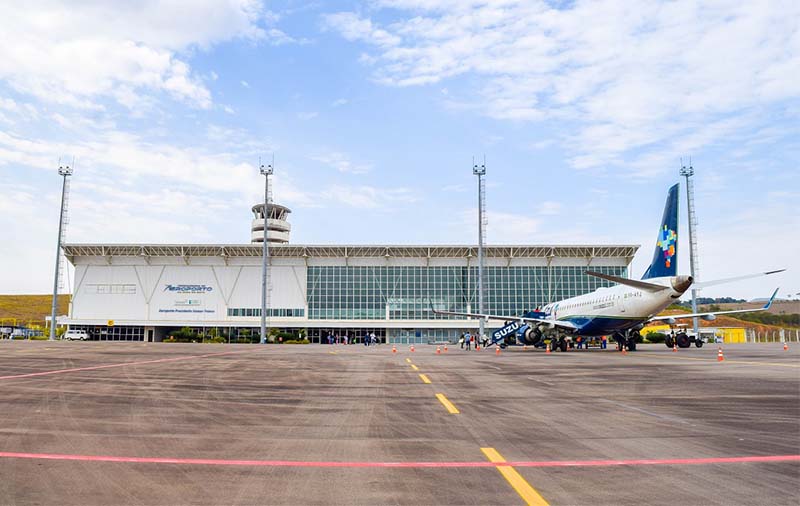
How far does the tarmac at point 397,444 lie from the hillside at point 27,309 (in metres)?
166

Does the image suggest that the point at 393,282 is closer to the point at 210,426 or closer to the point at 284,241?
the point at 284,241

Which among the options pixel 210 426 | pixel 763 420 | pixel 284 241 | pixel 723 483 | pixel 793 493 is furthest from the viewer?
pixel 284 241

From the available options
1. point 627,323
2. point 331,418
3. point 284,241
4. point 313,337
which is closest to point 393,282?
point 313,337

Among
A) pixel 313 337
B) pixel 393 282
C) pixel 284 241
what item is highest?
pixel 284 241

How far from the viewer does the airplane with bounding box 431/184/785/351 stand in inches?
1371

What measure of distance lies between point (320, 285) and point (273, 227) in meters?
17.7

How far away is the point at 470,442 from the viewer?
7.87 meters

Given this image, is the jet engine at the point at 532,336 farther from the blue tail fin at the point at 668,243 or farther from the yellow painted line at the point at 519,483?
the yellow painted line at the point at 519,483

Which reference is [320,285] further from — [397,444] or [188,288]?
[397,444]

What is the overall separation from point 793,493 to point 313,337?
89.1 m

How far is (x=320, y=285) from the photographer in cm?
9194

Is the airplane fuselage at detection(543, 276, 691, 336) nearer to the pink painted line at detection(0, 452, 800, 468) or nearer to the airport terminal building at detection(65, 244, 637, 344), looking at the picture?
the pink painted line at detection(0, 452, 800, 468)

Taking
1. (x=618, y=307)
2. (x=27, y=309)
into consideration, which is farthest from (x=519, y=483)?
(x=27, y=309)

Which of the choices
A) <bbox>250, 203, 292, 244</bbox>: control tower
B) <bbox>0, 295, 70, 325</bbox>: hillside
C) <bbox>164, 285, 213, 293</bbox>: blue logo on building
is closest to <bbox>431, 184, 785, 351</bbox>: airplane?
<bbox>164, 285, 213, 293</bbox>: blue logo on building
